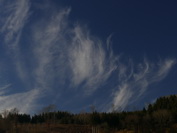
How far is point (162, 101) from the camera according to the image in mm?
69125

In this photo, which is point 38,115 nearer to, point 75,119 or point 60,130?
point 75,119

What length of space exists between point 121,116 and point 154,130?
920 cm

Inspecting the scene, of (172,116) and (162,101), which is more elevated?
(162,101)

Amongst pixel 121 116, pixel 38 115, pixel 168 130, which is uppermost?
pixel 38 115

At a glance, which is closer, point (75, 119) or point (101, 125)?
point (101, 125)

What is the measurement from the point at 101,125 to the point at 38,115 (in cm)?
2213

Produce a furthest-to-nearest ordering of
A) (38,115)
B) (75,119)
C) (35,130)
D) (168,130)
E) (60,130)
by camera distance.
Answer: (38,115) < (75,119) < (60,130) < (35,130) < (168,130)

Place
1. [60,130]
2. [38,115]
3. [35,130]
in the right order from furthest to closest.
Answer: [38,115], [60,130], [35,130]

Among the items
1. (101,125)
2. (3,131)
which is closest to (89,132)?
(101,125)

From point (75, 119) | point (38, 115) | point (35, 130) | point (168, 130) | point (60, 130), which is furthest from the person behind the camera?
point (38, 115)

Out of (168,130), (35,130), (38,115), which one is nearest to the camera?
(168,130)

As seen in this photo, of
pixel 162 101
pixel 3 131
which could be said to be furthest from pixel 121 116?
pixel 3 131

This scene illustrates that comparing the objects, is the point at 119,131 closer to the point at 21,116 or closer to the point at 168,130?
the point at 168,130

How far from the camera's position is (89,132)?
5519 centimetres
